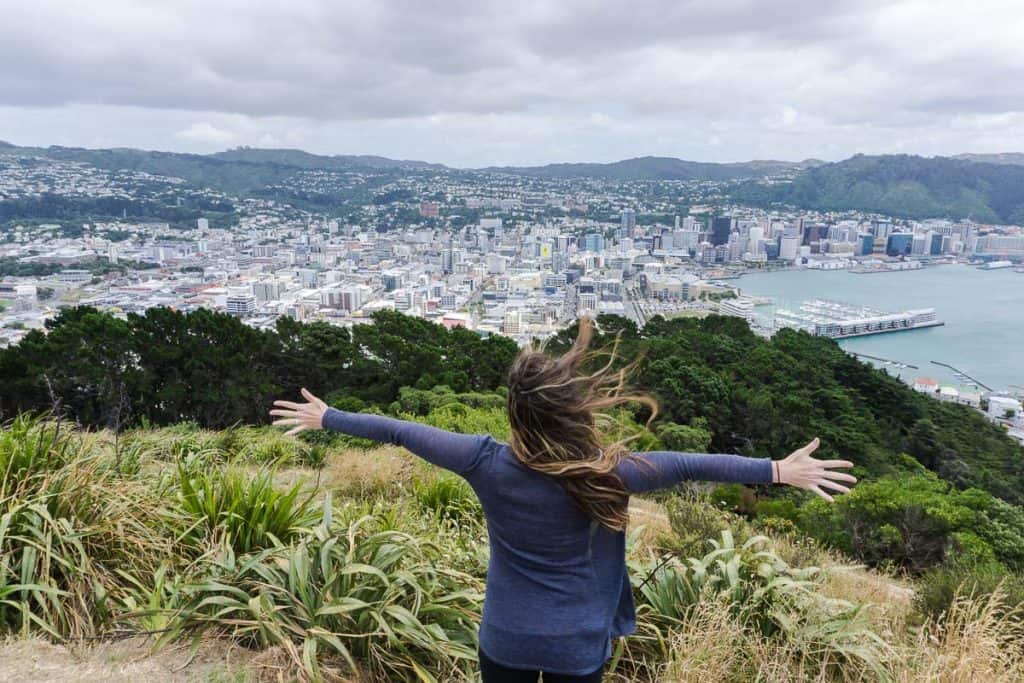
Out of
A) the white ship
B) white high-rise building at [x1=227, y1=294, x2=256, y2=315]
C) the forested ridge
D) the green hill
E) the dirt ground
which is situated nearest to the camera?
the dirt ground

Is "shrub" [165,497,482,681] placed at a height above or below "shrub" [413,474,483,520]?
above

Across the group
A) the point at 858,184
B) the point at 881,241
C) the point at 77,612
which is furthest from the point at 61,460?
the point at 858,184

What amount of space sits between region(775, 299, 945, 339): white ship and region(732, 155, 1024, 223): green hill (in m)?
61.1

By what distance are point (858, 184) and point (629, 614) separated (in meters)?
137

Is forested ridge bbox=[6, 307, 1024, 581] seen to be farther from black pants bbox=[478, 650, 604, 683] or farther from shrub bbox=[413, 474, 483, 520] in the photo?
black pants bbox=[478, 650, 604, 683]

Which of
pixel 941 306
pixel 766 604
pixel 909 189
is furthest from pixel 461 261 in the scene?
pixel 766 604

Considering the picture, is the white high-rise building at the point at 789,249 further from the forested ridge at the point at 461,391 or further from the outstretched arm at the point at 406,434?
the outstretched arm at the point at 406,434

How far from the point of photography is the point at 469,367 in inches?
596

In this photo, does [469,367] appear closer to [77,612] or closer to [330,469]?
[330,469]

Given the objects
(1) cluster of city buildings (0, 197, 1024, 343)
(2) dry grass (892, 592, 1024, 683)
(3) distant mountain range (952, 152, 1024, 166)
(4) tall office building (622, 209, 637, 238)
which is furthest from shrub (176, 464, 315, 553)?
(3) distant mountain range (952, 152, 1024, 166)

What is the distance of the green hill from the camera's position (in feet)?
346

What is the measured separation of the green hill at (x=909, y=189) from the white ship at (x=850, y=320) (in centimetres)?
6109

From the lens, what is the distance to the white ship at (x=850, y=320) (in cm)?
5131

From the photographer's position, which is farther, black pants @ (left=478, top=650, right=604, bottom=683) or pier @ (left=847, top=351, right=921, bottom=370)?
pier @ (left=847, top=351, right=921, bottom=370)
